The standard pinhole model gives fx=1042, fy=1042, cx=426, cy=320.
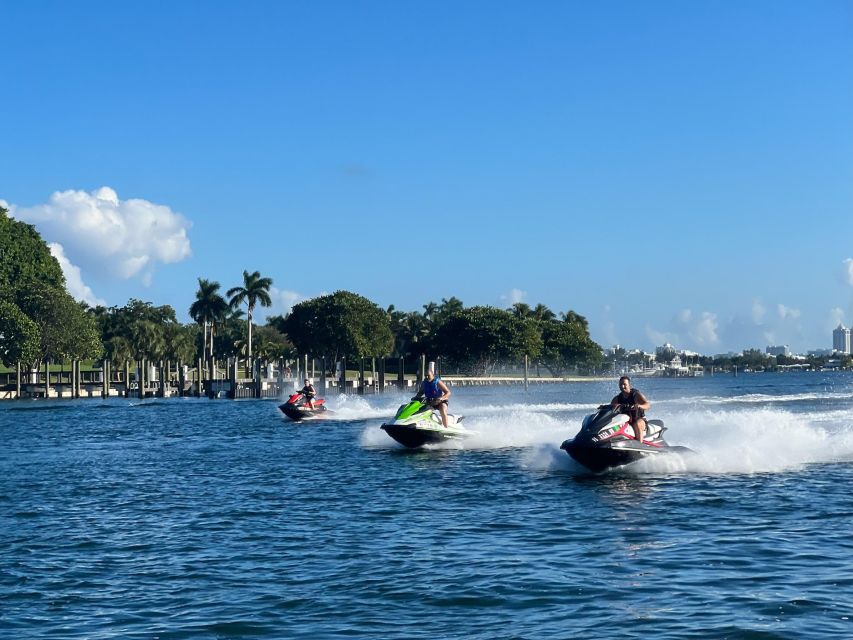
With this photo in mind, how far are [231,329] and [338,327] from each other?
65.5m

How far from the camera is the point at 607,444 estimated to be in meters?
23.1

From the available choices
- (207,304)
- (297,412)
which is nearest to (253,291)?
(207,304)

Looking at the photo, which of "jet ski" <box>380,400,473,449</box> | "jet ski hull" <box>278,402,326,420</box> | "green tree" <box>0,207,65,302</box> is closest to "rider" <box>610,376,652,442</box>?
"jet ski" <box>380,400,473,449</box>

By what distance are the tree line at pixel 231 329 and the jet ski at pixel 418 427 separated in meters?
77.2

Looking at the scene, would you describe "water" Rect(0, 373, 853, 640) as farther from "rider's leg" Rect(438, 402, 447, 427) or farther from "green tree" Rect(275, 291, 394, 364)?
"green tree" Rect(275, 291, 394, 364)

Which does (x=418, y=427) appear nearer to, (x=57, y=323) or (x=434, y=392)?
(x=434, y=392)

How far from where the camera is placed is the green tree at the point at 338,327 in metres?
129

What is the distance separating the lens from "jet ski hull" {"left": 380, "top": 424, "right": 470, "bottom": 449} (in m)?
31.8

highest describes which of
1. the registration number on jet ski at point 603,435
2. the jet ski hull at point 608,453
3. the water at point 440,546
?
the registration number on jet ski at point 603,435

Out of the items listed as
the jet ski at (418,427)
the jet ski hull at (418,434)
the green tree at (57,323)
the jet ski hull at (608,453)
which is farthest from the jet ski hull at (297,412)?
the green tree at (57,323)

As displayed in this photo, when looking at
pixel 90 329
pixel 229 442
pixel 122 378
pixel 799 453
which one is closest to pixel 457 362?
pixel 122 378

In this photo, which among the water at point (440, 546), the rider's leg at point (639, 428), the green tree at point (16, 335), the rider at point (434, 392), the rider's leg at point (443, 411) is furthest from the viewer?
the green tree at point (16, 335)

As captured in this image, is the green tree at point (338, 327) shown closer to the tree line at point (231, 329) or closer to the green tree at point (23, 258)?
the tree line at point (231, 329)

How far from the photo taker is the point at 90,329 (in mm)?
110125
